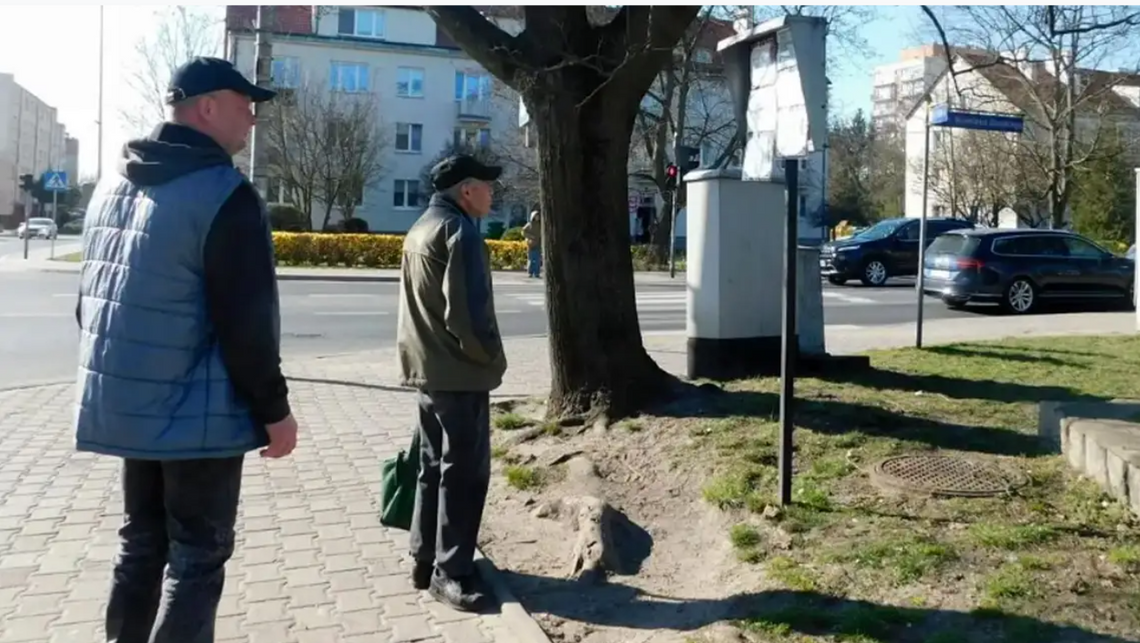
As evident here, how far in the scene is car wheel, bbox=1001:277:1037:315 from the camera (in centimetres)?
2041

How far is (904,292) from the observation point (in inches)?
1006

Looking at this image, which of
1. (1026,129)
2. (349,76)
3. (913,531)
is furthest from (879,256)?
(349,76)

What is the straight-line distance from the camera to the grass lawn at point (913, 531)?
4.03 metres

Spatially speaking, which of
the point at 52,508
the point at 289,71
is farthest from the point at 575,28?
the point at 289,71

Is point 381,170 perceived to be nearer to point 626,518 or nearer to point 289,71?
point 289,71

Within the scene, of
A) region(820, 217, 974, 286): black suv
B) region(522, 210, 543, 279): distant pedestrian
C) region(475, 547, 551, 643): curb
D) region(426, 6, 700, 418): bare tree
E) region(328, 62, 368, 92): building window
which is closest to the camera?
region(475, 547, 551, 643): curb

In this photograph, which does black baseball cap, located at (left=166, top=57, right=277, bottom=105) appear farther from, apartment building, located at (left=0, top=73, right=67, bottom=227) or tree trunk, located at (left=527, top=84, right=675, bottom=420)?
apartment building, located at (left=0, top=73, right=67, bottom=227)

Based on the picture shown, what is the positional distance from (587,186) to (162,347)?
15.0 feet

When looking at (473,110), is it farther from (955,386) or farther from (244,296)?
(244,296)

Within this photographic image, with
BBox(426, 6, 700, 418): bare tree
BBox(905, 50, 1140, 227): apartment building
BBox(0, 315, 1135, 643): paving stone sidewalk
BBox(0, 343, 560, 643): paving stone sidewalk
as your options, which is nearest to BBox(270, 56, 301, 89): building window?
BBox(905, 50, 1140, 227): apartment building

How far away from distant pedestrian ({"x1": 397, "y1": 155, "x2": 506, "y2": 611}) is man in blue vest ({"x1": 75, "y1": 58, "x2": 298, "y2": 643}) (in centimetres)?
124

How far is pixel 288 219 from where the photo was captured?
1812 inches

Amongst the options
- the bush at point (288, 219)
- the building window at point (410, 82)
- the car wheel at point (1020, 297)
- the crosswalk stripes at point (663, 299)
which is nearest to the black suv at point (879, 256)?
the crosswalk stripes at point (663, 299)

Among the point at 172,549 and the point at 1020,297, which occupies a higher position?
the point at 1020,297
